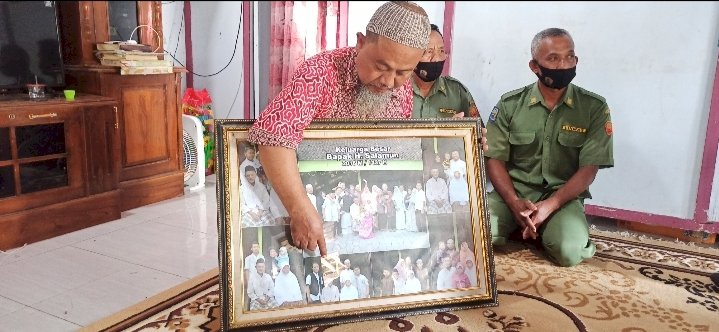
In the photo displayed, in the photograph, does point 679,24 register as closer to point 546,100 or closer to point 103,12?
point 546,100

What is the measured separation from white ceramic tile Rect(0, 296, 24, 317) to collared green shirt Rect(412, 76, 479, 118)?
5.95 ft

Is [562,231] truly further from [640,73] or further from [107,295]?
[107,295]

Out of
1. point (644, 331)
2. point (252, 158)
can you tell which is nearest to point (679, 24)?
point (644, 331)

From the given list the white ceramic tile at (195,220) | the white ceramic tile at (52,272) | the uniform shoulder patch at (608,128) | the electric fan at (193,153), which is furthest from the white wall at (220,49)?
the uniform shoulder patch at (608,128)

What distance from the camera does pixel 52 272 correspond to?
2275 mm

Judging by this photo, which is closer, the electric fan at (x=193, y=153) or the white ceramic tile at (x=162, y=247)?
the white ceramic tile at (x=162, y=247)

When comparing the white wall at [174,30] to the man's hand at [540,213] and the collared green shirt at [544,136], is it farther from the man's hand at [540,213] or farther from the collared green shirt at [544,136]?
the man's hand at [540,213]

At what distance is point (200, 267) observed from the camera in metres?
2.34

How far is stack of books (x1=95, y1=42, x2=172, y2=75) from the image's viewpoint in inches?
123

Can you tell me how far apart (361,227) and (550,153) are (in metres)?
1.32

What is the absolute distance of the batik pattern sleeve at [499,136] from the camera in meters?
2.65

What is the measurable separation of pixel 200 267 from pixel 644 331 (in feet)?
5.57

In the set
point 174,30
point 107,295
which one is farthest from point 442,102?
point 174,30

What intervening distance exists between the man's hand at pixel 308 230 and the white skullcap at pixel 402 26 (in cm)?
54
